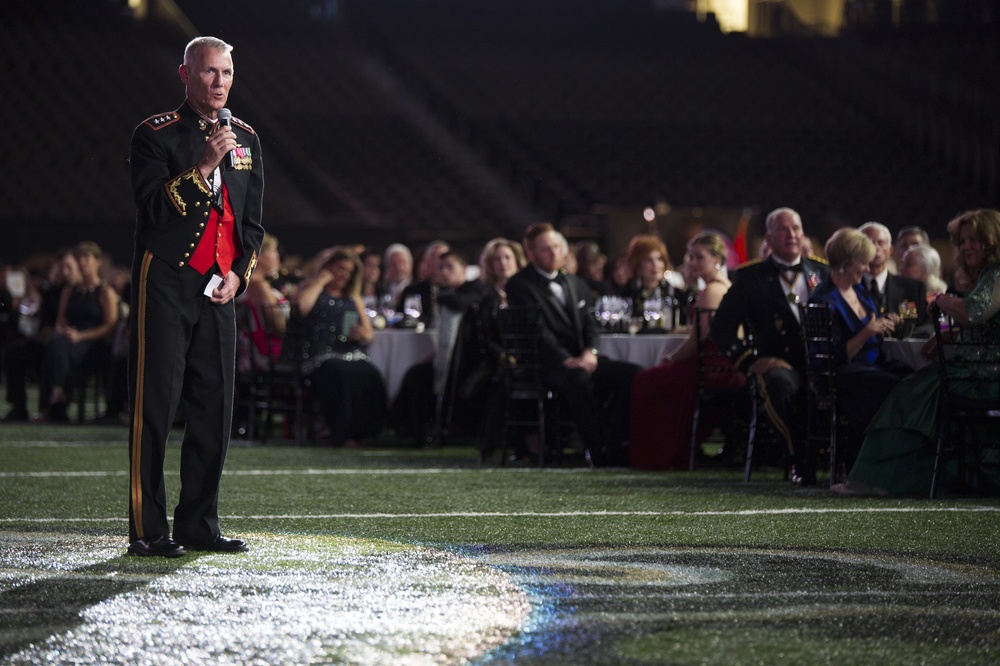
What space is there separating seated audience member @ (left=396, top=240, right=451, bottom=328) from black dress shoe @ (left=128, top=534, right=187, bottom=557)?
657 cm

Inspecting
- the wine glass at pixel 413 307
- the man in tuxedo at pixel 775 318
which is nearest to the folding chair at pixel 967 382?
the man in tuxedo at pixel 775 318

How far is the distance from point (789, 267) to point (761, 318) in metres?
0.36

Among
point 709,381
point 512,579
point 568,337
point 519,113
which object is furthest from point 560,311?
point 519,113

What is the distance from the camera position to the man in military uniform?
4.48 m

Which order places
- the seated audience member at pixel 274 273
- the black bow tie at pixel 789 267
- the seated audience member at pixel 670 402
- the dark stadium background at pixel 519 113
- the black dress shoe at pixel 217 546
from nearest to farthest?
the black dress shoe at pixel 217 546
the black bow tie at pixel 789 267
the seated audience member at pixel 670 402
the seated audience member at pixel 274 273
the dark stadium background at pixel 519 113

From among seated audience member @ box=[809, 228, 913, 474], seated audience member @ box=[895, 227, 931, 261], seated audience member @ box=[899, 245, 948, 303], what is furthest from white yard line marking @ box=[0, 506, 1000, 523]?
seated audience member @ box=[895, 227, 931, 261]

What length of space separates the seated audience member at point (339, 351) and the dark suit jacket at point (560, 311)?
59.9 inches

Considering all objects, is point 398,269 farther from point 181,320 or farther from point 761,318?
point 181,320

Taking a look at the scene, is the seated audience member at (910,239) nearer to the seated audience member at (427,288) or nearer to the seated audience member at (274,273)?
the seated audience member at (427,288)

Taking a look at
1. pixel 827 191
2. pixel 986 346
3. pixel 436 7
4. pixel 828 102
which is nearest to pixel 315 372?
pixel 986 346

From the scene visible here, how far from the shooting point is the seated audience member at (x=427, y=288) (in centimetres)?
1142

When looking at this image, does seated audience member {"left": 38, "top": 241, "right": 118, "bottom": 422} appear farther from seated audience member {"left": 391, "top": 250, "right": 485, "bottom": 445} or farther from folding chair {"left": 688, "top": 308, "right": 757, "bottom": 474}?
folding chair {"left": 688, "top": 308, "right": 757, "bottom": 474}

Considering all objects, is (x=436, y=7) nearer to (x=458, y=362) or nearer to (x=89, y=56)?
(x=89, y=56)

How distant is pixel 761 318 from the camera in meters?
7.84
